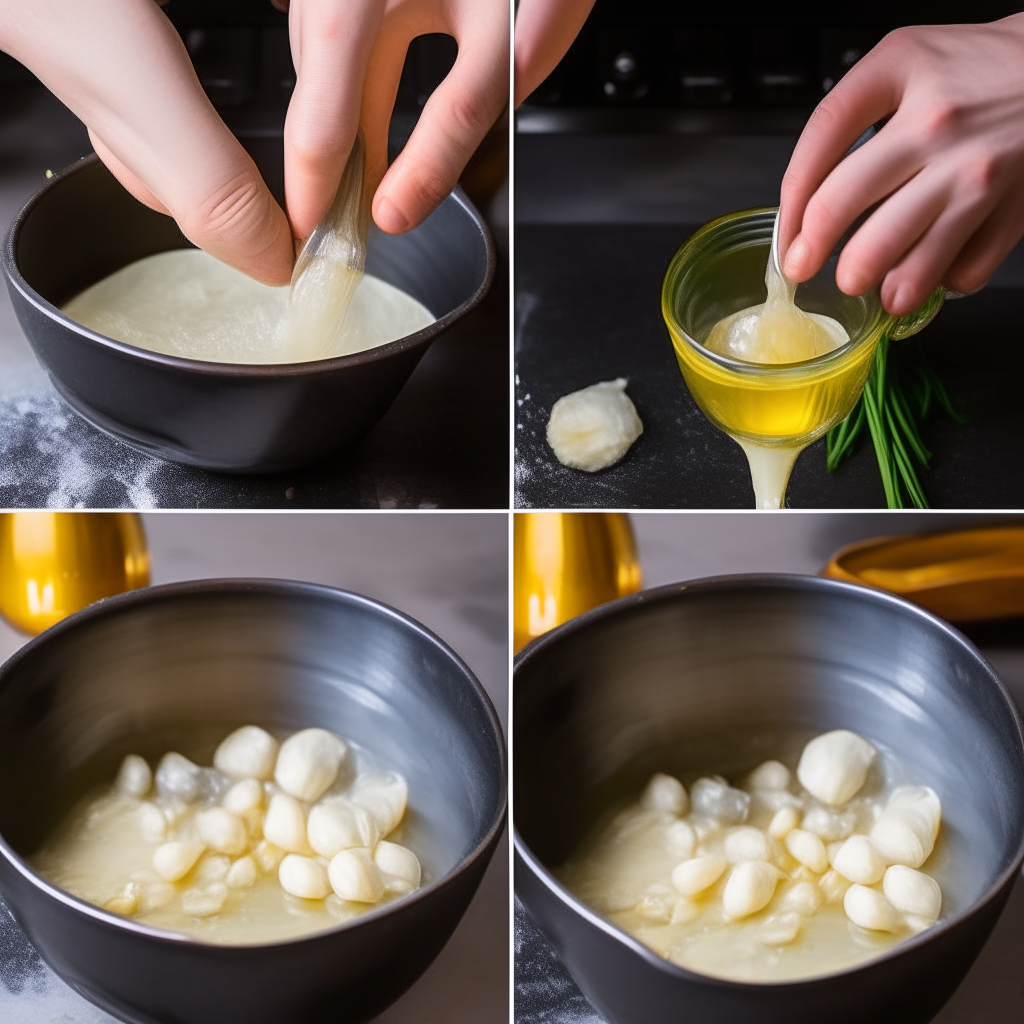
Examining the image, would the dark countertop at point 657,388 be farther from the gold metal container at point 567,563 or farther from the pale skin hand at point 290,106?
the pale skin hand at point 290,106

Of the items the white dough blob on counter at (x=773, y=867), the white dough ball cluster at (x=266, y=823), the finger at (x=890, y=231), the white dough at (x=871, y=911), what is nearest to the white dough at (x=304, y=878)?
the white dough ball cluster at (x=266, y=823)

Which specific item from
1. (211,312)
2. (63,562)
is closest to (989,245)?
(211,312)

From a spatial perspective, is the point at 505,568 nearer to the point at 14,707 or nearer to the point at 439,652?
the point at 439,652

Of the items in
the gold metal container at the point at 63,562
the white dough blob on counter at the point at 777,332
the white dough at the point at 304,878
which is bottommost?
the white dough at the point at 304,878

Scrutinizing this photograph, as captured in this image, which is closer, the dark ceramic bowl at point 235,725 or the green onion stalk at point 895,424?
the dark ceramic bowl at point 235,725

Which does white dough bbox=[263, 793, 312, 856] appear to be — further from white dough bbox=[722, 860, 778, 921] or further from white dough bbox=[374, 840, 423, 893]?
white dough bbox=[722, 860, 778, 921]

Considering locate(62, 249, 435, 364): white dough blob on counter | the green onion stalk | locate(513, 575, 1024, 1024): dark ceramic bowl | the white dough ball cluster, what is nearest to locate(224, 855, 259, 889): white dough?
the white dough ball cluster

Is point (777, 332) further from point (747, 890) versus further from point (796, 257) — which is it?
point (747, 890)

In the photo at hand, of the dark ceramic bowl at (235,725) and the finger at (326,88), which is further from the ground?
the finger at (326,88)

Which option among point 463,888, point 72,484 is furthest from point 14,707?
point 463,888
